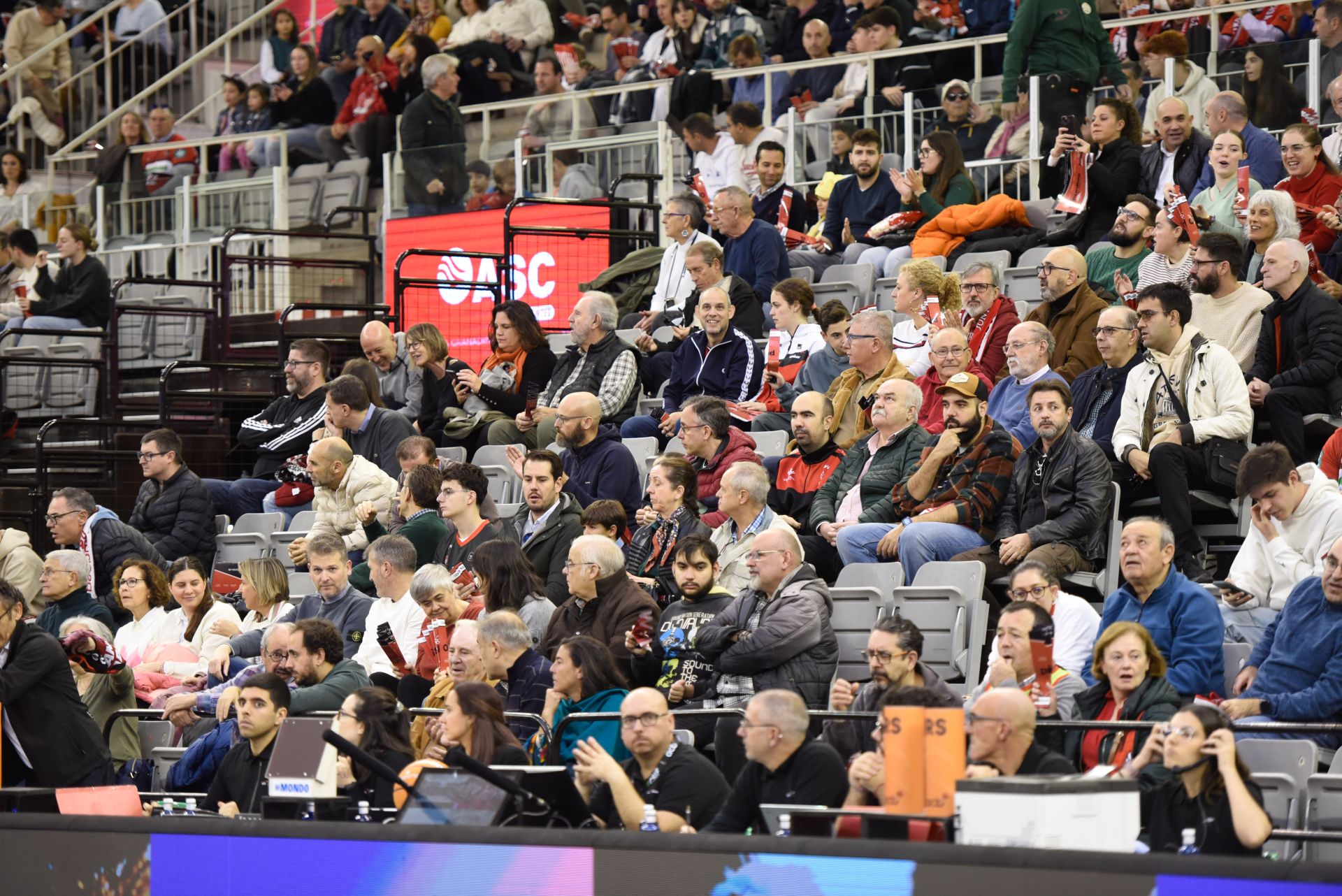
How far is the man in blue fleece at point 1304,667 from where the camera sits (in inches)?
254

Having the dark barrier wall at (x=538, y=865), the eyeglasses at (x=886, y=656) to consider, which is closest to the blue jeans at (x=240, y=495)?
the dark barrier wall at (x=538, y=865)

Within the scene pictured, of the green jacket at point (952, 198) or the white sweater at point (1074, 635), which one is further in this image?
the green jacket at point (952, 198)

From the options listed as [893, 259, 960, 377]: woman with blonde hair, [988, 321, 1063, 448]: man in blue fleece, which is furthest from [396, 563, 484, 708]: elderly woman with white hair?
[893, 259, 960, 377]: woman with blonde hair

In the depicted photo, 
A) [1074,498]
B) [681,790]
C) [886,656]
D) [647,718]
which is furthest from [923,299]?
[681,790]

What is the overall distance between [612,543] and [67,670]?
7.21 ft

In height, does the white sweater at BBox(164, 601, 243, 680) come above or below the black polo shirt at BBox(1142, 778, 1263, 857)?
below

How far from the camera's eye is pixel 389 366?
39.4 feet

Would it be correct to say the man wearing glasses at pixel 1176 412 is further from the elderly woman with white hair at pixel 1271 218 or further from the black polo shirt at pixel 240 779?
the black polo shirt at pixel 240 779

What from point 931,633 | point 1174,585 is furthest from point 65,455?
point 1174,585

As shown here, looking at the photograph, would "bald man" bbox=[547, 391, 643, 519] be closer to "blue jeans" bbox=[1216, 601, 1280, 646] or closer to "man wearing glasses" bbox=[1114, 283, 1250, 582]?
"man wearing glasses" bbox=[1114, 283, 1250, 582]

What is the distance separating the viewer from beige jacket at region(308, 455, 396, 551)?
33.4 feet

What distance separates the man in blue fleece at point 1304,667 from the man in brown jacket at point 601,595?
2.32m

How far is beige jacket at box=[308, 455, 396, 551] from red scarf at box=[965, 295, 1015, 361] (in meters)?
2.95

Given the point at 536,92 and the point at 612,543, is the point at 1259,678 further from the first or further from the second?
the point at 536,92
